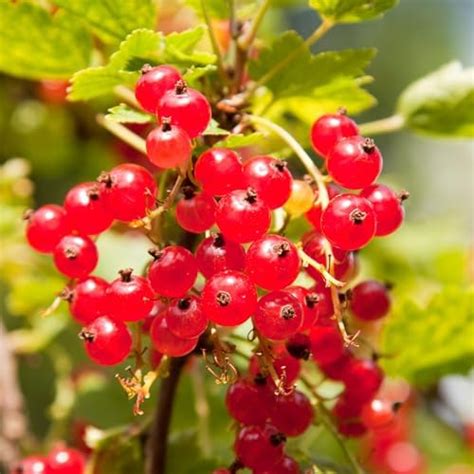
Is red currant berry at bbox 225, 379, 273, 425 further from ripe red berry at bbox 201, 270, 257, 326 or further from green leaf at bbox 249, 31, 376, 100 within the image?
green leaf at bbox 249, 31, 376, 100

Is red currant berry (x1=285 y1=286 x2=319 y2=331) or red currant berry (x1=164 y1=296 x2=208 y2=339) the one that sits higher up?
red currant berry (x1=164 y1=296 x2=208 y2=339)

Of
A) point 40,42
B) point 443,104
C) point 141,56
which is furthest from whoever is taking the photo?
point 443,104

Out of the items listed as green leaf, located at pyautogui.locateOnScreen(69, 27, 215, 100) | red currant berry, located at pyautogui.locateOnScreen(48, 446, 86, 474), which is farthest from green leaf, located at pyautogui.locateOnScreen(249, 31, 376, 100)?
red currant berry, located at pyautogui.locateOnScreen(48, 446, 86, 474)

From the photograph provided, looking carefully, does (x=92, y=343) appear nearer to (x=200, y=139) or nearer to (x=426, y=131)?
(x=200, y=139)

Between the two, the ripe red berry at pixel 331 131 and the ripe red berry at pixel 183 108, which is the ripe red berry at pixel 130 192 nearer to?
the ripe red berry at pixel 183 108

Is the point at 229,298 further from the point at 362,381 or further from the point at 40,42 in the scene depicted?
the point at 40,42

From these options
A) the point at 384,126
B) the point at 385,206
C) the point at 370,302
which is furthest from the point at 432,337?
the point at 385,206

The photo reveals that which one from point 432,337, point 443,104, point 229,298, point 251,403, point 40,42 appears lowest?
point 432,337
